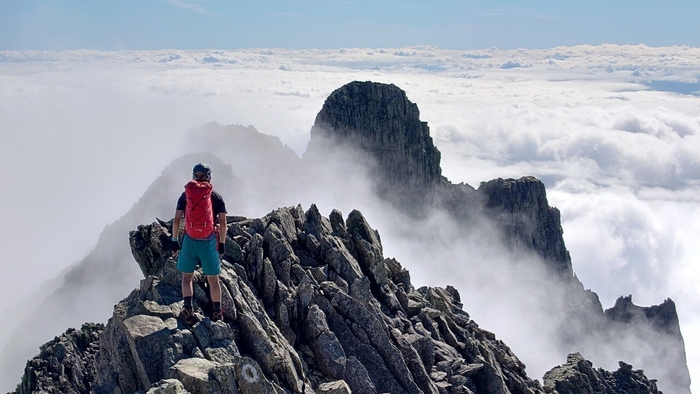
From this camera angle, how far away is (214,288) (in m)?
25.8

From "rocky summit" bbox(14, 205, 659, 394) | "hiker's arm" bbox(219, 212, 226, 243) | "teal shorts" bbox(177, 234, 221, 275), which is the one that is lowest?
"rocky summit" bbox(14, 205, 659, 394)

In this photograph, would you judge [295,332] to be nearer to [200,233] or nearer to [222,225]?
[222,225]

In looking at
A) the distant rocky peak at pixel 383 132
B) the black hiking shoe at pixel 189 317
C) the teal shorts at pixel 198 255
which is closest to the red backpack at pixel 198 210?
the teal shorts at pixel 198 255

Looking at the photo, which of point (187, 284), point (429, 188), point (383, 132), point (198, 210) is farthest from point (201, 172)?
point (429, 188)

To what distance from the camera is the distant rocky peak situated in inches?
6678

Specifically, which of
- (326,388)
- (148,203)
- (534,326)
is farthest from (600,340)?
(326,388)

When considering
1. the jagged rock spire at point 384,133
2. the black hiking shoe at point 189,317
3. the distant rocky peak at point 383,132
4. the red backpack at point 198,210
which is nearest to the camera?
the red backpack at point 198,210

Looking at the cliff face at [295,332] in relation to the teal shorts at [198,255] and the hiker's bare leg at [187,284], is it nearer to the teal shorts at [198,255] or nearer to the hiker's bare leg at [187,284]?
the hiker's bare leg at [187,284]

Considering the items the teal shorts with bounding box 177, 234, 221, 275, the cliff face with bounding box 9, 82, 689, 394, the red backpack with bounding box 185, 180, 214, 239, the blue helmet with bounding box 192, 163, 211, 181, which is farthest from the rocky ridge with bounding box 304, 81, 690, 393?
the red backpack with bounding box 185, 180, 214, 239

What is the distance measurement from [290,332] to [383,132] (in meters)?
144

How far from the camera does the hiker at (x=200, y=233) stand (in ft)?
79.6

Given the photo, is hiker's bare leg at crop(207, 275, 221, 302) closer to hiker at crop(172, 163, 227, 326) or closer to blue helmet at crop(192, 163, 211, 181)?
hiker at crop(172, 163, 227, 326)

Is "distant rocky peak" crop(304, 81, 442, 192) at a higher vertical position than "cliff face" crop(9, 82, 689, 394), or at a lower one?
higher

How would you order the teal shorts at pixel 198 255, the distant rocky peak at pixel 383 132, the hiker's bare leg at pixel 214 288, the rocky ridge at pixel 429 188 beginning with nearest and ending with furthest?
the teal shorts at pixel 198 255
the hiker's bare leg at pixel 214 288
the rocky ridge at pixel 429 188
the distant rocky peak at pixel 383 132
